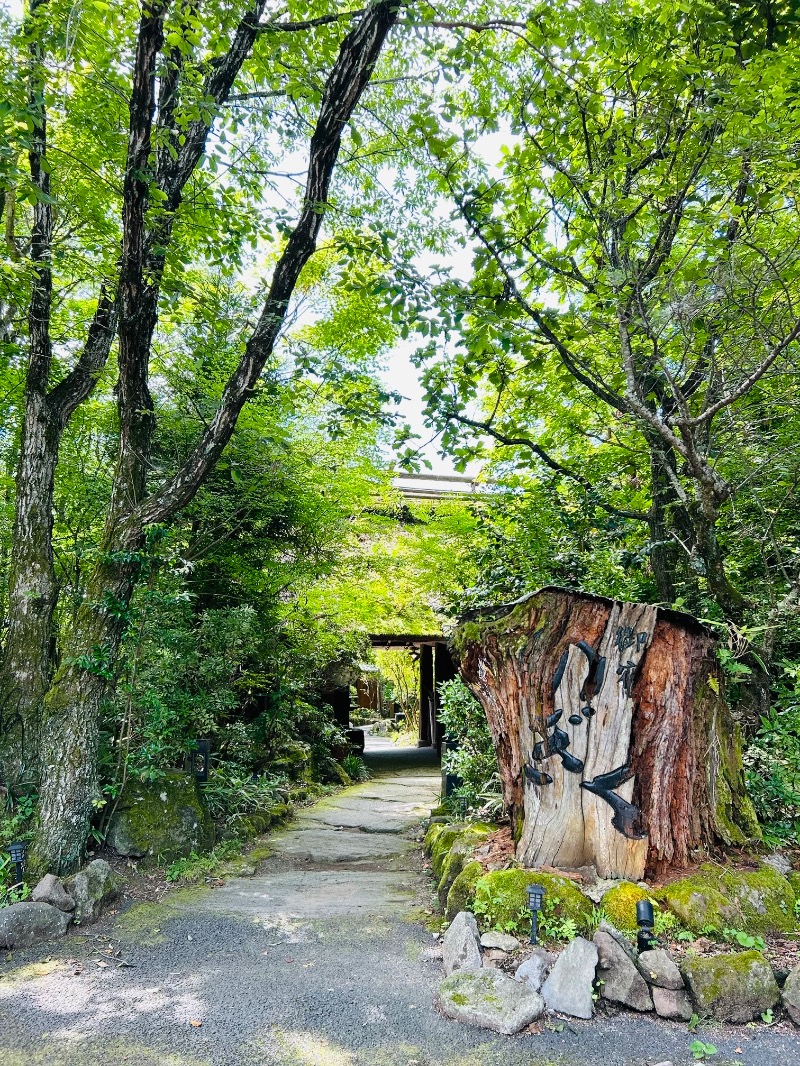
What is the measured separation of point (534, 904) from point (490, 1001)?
53cm

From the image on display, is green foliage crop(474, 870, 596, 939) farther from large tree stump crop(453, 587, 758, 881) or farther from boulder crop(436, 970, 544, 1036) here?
boulder crop(436, 970, 544, 1036)

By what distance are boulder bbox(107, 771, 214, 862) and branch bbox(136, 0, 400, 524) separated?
2.49 m

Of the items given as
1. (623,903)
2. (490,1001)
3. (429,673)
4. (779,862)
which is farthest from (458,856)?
(429,673)

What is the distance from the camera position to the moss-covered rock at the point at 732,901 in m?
3.53

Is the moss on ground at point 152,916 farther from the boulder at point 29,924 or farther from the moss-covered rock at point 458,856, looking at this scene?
the moss-covered rock at point 458,856

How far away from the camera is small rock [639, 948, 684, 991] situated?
10.3ft

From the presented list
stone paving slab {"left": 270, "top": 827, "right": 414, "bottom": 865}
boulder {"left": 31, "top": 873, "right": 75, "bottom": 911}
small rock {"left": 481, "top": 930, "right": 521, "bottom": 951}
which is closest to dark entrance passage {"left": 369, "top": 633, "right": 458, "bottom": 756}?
stone paving slab {"left": 270, "top": 827, "right": 414, "bottom": 865}

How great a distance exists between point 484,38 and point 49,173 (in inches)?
165

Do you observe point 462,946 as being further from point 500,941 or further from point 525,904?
point 525,904

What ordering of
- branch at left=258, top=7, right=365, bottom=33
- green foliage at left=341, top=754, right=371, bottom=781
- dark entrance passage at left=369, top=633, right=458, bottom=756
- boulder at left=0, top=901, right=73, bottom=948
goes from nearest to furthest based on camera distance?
boulder at left=0, top=901, right=73, bottom=948 < branch at left=258, top=7, right=365, bottom=33 < green foliage at left=341, top=754, right=371, bottom=781 < dark entrance passage at left=369, top=633, right=458, bottom=756

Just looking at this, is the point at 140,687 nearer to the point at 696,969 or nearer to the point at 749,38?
the point at 696,969

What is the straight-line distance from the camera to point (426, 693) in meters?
19.1

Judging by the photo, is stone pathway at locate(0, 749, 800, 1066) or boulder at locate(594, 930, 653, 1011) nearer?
stone pathway at locate(0, 749, 800, 1066)

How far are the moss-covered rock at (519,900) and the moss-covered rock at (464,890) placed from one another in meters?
Answer: 0.13
